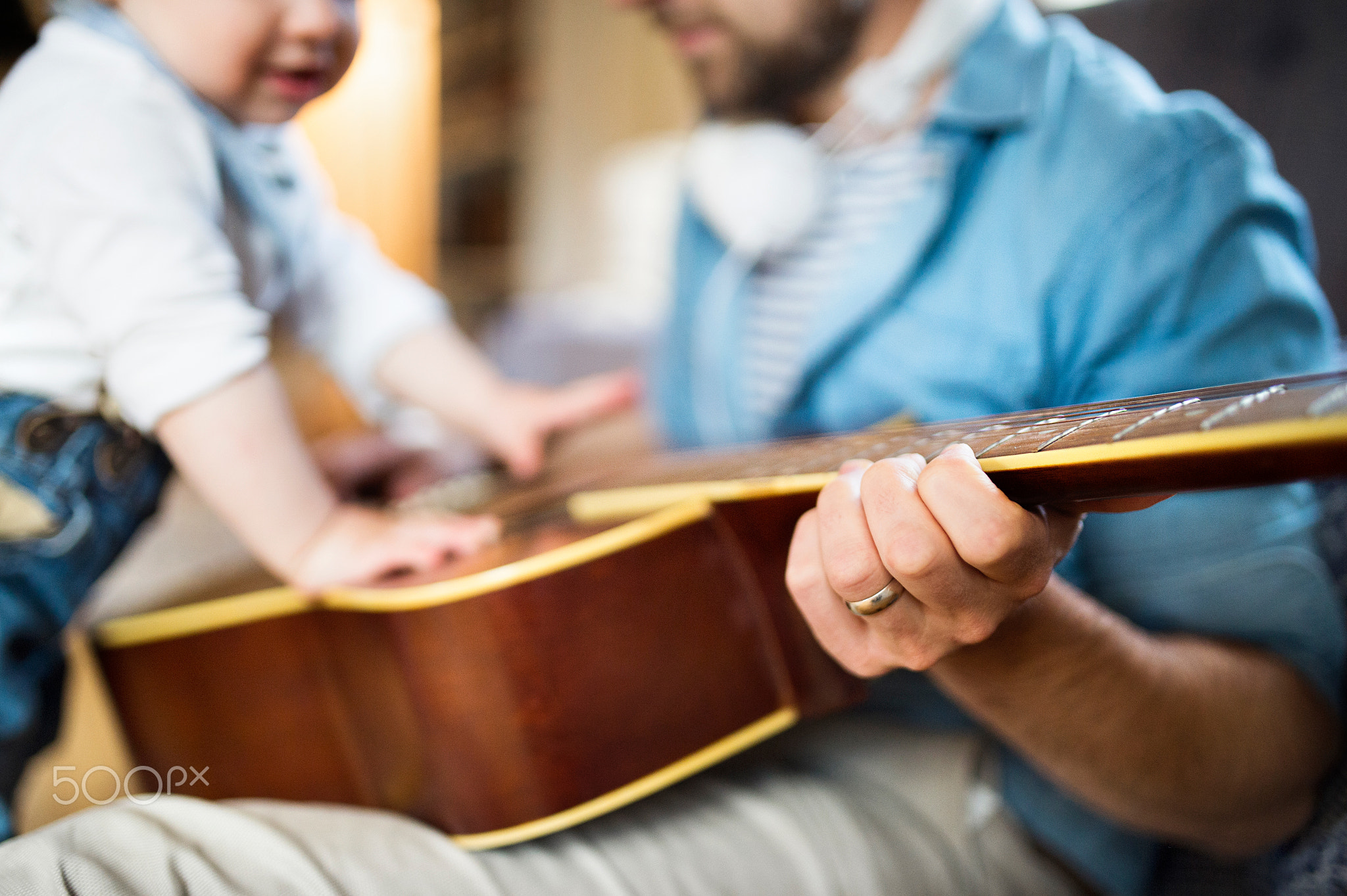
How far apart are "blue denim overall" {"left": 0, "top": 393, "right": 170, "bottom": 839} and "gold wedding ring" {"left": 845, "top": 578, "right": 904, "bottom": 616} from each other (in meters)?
0.43

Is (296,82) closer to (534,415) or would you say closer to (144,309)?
(144,309)

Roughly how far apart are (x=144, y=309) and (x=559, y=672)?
0.29 m

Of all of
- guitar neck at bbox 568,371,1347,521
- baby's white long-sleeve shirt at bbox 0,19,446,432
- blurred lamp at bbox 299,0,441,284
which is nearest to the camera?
guitar neck at bbox 568,371,1347,521

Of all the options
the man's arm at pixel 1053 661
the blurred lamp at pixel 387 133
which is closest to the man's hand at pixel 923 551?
the man's arm at pixel 1053 661

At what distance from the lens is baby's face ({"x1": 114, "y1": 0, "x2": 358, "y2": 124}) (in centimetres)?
37

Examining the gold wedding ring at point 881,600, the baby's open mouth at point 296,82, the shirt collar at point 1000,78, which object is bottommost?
the gold wedding ring at point 881,600

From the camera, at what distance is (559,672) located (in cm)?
45

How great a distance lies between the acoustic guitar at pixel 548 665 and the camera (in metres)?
0.44

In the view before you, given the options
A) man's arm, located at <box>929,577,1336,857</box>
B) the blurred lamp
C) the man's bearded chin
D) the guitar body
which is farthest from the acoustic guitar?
the blurred lamp

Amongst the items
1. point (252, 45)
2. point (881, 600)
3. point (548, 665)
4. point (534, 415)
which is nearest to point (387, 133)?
point (534, 415)

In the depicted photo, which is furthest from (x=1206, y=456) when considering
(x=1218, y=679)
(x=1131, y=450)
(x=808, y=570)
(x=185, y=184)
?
(x=185, y=184)

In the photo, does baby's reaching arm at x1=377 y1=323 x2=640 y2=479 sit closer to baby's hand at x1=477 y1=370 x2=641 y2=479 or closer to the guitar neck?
baby's hand at x1=477 y1=370 x2=641 y2=479

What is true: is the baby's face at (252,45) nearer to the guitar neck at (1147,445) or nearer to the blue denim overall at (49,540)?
the blue denim overall at (49,540)

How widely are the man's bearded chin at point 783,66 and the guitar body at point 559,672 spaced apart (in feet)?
1.67
